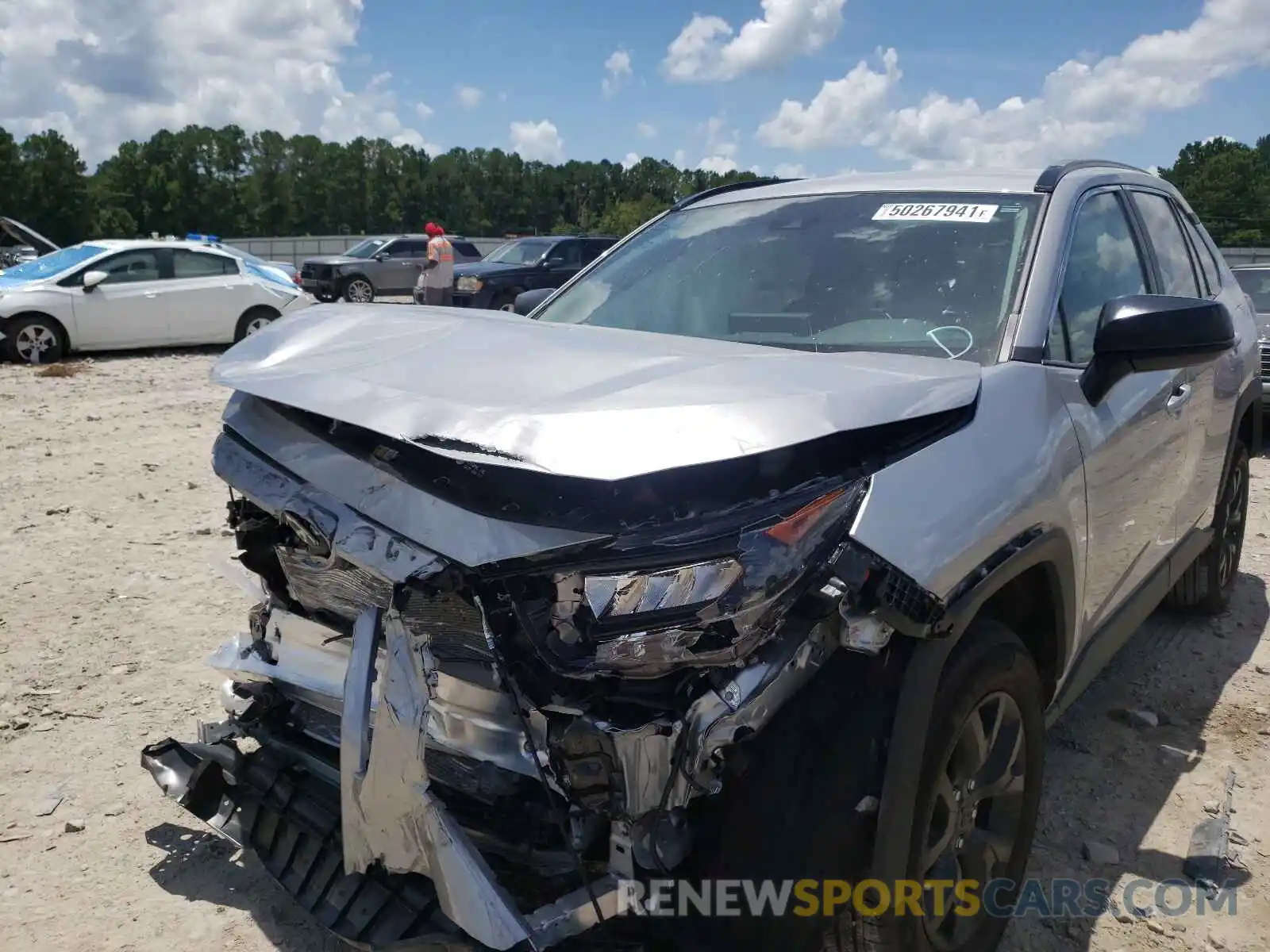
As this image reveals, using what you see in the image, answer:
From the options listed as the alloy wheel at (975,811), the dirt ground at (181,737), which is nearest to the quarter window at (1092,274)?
the alloy wheel at (975,811)

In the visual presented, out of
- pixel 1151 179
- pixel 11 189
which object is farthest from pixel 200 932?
pixel 11 189

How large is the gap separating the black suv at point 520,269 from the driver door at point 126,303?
4246mm

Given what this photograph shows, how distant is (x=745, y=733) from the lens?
1.81m

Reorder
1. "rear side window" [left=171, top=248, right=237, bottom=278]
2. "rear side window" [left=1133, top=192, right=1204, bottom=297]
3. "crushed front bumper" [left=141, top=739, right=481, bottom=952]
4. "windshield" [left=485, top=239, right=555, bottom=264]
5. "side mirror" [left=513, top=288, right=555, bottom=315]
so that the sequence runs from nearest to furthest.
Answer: "crushed front bumper" [left=141, top=739, right=481, bottom=952]
"rear side window" [left=1133, top=192, right=1204, bottom=297]
"side mirror" [left=513, top=288, right=555, bottom=315]
"rear side window" [left=171, top=248, right=237, bottom=278]
"windshield" [left=485, top=239, right=555, bottom=264]

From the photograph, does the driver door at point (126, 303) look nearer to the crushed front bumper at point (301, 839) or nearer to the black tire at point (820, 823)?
the crushed front bumper at point (301, 839)

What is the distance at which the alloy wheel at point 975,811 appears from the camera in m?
2.13

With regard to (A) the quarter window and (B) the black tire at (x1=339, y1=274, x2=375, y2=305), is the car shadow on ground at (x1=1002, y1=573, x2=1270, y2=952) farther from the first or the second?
(B) the black tire at (x1=339, y1=274, x2=375, y2=305)

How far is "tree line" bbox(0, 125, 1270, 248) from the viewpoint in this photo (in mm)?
66375

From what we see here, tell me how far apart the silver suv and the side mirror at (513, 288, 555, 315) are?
1149 mm

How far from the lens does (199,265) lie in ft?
47.6

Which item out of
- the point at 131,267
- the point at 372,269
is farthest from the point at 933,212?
the point at 372,269

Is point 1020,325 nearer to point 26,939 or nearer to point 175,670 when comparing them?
point 26,939

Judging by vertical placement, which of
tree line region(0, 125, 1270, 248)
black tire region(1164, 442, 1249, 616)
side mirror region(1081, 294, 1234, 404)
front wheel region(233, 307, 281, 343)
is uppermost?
tree line region(0, 125, 1270, 248)

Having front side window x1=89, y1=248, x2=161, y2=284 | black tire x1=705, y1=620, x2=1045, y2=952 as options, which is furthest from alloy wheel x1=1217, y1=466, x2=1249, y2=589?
front side window x1=89, y1=248, x2=161, y2=284
